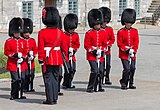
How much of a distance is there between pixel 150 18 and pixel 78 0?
5212 mm

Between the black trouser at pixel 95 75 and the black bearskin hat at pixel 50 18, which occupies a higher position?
the black bearskin hat at pixel 50 18

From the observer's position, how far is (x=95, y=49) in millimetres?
14805

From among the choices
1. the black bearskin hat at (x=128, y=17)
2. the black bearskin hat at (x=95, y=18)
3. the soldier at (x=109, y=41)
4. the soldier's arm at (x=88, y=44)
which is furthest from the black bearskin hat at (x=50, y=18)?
the soldier at (x=109, y=41)

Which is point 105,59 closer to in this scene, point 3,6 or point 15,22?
point 15,22

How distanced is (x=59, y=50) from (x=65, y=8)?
26.8 meters

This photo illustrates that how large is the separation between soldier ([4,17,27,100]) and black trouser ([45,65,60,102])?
934 millimetres

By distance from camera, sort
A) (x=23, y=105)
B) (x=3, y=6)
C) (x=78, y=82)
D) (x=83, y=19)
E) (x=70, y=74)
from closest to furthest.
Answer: (x=23, y=105) → (x=70, y=74) → (x=78, y=82) → (x=3, y=6) → (x=83, y=19)

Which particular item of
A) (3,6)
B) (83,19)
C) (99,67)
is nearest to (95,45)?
(99,67)

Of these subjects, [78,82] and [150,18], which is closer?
[78,82]

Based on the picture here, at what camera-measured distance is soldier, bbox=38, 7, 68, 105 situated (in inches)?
521

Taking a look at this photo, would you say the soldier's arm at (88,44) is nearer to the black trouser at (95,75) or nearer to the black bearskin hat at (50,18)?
the black trouser at (95,75)

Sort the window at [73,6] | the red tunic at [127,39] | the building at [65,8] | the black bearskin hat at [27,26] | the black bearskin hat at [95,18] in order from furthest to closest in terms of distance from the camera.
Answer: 1. the window at [73,6]
2. the building at [65,8]
3. the red tunic at [127,39]
4. the black bearskin hat at [95,18]
5. the black bearskin hat at [27,26]

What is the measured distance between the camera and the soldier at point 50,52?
13.2m

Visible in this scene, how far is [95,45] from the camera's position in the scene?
14820 mm
